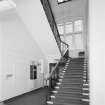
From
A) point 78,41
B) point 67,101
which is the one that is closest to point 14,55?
point 67,101

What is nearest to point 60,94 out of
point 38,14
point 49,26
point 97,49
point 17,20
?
point 97,49

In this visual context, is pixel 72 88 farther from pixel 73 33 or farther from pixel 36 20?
pixel 73 33

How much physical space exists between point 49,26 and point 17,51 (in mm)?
2211

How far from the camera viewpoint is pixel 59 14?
9961mm

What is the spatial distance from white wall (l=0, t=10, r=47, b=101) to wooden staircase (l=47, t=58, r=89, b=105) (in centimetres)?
228

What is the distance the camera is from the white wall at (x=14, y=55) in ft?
18.7

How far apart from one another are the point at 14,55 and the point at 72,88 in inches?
134

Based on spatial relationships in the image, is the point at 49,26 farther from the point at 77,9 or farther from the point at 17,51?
the point at 77,9

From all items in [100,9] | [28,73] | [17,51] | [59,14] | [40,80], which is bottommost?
[40,80]

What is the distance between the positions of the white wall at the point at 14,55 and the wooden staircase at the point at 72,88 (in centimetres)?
228

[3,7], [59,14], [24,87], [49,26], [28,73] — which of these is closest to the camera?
[3,7]

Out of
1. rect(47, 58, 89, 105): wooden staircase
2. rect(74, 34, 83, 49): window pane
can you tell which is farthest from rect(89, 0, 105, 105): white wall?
rect(74, 34, 83, 49): window pane

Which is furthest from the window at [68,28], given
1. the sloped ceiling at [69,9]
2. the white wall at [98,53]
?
the white wall at [98,53]

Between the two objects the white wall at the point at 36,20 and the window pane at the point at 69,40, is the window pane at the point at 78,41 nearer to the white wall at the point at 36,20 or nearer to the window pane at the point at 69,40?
the window pane at the point at 69,40
